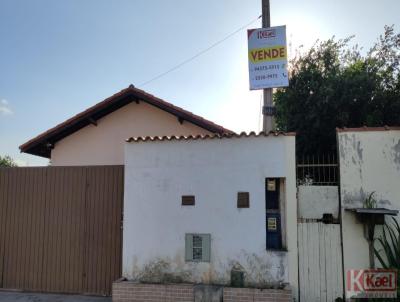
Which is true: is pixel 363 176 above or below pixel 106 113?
below

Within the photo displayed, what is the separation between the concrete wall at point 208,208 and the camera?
6211 millimetres

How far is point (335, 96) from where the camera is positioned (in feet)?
37.1

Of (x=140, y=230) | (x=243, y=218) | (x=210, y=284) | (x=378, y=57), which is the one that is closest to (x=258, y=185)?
(x=243, y=218)

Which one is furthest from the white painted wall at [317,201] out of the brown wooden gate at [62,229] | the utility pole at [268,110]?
the brown wooden gate at [62,229]

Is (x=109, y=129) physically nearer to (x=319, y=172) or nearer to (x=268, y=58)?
(x=268, y=58)

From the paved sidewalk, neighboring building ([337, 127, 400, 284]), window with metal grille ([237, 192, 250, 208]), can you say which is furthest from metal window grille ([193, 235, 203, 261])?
neighboring building ([337, 127, 400, 284])

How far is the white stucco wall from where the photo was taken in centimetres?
604

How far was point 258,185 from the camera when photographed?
6.33 metres

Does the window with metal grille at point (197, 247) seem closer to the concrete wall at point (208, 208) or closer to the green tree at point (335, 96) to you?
the concrete wall at point (208, 208)

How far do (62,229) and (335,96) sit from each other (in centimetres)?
903

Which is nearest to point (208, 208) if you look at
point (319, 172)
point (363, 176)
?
point (319, 172)

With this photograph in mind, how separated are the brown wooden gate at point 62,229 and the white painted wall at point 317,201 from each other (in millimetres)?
3678

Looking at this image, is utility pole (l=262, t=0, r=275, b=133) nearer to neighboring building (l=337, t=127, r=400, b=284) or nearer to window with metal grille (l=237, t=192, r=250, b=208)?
neighboring building (l=337, t=127, r=400, b=284)

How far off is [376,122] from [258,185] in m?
6.63
